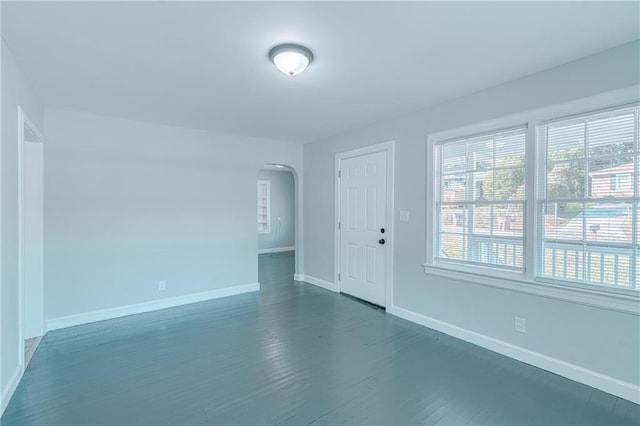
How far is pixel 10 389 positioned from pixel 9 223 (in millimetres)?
1203

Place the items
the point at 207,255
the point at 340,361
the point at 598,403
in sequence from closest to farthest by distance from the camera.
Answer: the point at 598,403
the point at 340,361
the point at 207,255

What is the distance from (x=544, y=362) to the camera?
2650mm

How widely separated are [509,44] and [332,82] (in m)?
1.40

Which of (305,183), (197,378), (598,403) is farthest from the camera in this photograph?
(305,183)

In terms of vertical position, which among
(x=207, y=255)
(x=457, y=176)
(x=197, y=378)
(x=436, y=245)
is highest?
(x=457, y=176)

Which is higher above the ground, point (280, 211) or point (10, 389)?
point (280, 211)

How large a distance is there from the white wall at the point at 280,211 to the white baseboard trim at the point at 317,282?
348cm

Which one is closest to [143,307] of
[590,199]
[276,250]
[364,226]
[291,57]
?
[364,226]

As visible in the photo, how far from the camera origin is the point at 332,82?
285 cm

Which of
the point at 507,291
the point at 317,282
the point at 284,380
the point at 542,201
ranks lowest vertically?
the point at 284,380

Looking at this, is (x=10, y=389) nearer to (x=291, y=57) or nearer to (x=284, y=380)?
(x=284, y=380)

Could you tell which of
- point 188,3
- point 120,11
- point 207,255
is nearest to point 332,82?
point 188,3

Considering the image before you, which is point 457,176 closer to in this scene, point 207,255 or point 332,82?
point 332,82

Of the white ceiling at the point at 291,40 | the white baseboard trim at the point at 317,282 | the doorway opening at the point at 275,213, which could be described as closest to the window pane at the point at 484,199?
the white ceiling at the point at 291,40
